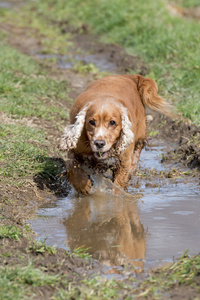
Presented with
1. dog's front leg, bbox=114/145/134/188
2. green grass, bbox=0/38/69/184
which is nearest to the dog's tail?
dog's front leg, bbox=114/145/134/188

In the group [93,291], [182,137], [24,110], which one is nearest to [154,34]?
[182,137]

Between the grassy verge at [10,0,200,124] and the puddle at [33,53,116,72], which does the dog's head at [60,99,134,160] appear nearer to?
the grassy verge at [10,0,200,124]

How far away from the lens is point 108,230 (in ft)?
16.1

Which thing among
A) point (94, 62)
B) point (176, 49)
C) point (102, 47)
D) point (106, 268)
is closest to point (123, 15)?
point (102, 47)

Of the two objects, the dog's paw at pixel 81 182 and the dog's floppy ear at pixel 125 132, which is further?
the dog's paw at pixel 81 182

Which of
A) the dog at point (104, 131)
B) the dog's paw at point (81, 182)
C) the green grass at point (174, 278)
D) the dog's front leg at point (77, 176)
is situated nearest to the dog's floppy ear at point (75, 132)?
the dog at point (104, 131)

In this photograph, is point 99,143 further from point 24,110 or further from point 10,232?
point 24,110

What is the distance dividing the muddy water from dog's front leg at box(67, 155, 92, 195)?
0.40 ft

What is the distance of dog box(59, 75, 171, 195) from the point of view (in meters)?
5.32

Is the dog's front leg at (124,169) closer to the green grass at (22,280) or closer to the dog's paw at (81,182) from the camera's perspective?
the dog's paw at (81,182)

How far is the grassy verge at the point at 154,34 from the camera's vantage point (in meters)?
9.14

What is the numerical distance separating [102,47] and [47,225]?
27.0 ft

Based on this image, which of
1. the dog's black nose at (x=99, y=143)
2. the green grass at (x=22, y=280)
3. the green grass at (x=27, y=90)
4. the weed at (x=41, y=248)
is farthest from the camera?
the green grass at (x=27, y=90)

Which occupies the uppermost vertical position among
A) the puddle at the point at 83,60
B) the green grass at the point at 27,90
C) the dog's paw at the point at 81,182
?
the dog's paw at the point at 81,182
